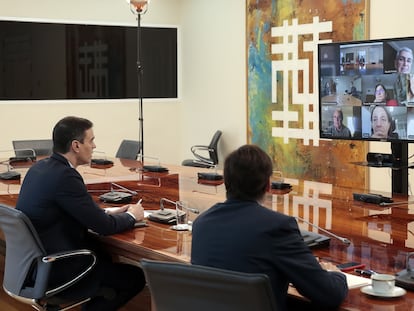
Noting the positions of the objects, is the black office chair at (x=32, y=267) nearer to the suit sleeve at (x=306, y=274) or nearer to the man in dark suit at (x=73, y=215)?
the man in dark suit at (x=73, y=215)

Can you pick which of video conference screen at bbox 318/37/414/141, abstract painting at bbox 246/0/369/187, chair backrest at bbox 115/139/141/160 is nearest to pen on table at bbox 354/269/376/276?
video conference screen at bbox 318/37/414/141

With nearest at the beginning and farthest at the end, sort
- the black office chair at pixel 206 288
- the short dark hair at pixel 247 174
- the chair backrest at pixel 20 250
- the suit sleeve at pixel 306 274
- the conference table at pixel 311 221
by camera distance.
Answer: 1. the black office chair at pixel 206 288
2. the suit sleeve at pixel 306 274
3. the short dark hair at pixel 247 174
4. the conference table at pixel 311 221
5. the chair backrest at pixel 20 250

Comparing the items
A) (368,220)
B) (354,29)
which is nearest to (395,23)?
(354,29)

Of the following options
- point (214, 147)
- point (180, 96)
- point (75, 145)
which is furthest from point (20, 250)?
point (180, 96)

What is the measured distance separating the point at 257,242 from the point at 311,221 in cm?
116

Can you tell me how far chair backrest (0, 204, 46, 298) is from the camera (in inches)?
118

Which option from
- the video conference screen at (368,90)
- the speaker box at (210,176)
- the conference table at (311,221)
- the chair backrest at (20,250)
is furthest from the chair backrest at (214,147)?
the chair backrest at (20,250)

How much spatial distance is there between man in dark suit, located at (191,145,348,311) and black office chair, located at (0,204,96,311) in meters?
1.01

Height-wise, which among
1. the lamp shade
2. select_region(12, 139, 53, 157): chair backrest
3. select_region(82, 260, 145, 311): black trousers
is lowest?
select_region(82, 260, 145, 311): black trousers

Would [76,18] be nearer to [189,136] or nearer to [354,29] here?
[189,136]

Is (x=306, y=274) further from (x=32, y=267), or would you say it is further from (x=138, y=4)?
(x=138, y=4)

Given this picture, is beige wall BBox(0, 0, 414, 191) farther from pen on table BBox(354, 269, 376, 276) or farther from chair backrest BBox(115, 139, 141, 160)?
pen on table BBox(354, 269, 376, 276)

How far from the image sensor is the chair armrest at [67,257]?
9.98 ft

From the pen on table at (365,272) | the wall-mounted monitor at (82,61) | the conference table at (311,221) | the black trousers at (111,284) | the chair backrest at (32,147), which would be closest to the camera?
the pen on table at (365,272)
